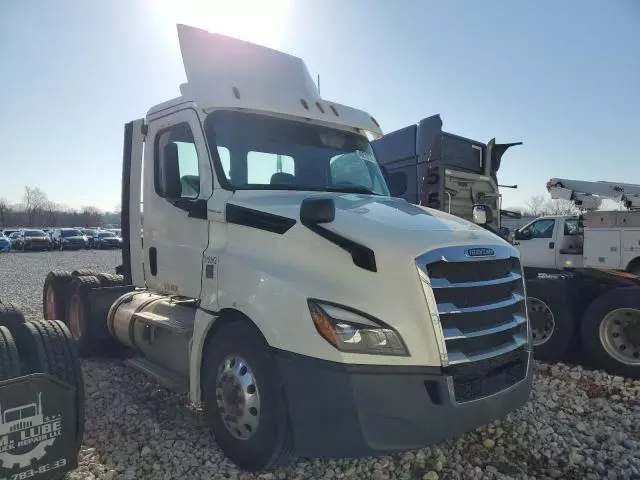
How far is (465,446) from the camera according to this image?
390 centimetres

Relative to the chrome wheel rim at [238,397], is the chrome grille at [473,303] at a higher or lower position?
higher

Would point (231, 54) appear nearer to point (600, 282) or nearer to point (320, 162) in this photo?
point (320, 162)

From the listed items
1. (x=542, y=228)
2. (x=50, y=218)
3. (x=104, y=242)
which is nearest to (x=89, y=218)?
(x=50, y=218)

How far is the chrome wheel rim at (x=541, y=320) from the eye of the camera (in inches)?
256

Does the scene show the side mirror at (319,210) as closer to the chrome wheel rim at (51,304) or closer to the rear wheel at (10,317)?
the rear wheel at (10,317)

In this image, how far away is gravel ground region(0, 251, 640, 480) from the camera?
349cm

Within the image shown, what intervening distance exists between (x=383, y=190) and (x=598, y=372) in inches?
147

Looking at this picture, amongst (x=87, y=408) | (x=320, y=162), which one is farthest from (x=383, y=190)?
(x=87, y=408)

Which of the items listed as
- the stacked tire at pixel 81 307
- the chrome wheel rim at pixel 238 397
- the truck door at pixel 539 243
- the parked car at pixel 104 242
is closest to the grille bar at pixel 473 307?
the chrome wheel rim at pixel 238 397

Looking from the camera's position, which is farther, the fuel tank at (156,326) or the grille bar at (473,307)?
the fuel tank at (156,326)

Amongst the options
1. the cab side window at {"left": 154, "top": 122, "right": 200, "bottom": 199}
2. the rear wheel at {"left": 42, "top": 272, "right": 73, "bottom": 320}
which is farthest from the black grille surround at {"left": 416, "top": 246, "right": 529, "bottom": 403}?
the rear wheel at {"left": 42, "top": 272, "right": 73, "bottom": 320}

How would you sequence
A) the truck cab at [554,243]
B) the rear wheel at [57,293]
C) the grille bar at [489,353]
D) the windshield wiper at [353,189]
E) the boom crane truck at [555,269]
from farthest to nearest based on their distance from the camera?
the truck cab at [554,243]
the rear wheel at [57,293]
the boom crane truck at [555,269]
the windshield wiper at [353,189]
the grille bar at [489,353]

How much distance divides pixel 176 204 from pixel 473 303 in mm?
2543

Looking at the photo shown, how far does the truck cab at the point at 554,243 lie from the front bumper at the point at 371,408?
11.8m
